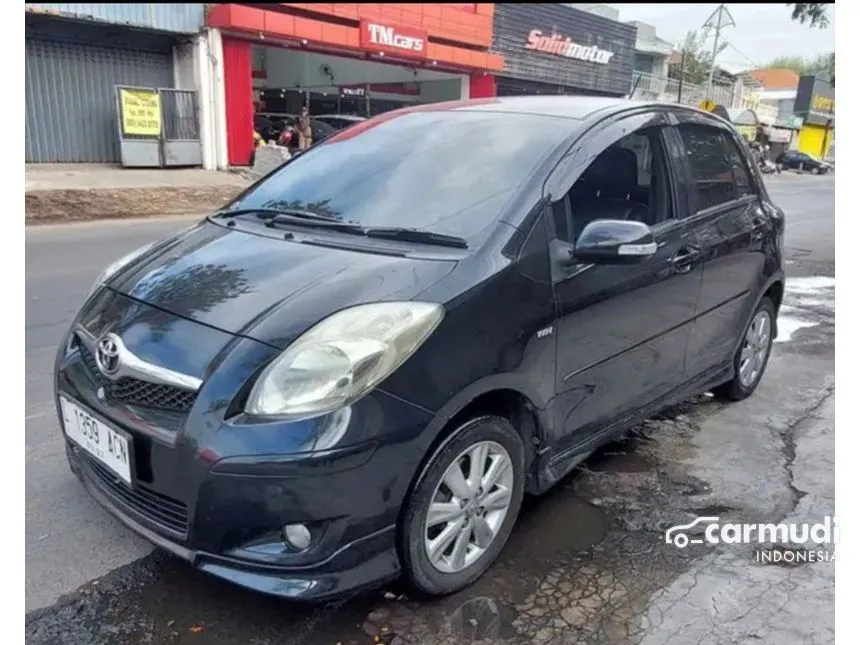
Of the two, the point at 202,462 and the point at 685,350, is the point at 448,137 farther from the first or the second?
the point at 202,462

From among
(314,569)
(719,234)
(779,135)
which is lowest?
(314,569)

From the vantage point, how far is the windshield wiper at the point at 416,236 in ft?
8.75

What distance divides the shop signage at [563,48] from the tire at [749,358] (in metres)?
26.0

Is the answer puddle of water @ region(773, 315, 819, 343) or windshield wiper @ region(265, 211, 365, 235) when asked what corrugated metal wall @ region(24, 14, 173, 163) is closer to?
windshield wiper @ region(265, 211, 365, 235)

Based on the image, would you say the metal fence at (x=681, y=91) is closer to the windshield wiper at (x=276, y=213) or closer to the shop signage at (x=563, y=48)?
the shop signage at (x=563, y=48)

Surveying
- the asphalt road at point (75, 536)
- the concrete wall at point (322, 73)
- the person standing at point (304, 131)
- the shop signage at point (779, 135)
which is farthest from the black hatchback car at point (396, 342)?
the shop signage at point (779, 135)

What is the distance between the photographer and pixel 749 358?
4.58m

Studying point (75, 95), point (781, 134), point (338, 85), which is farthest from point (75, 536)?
point (781, 134)

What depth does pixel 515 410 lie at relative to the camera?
273cm

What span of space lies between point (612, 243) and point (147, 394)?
1.73 metres

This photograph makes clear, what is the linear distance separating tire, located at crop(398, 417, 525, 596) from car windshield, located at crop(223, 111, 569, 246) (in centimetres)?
71

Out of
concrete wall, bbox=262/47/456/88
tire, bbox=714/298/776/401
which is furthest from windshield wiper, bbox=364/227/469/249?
concrete wall, bbox=262/47/456/88

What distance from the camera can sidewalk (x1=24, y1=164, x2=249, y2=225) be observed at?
470 inches

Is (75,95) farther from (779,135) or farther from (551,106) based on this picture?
(779,135)
